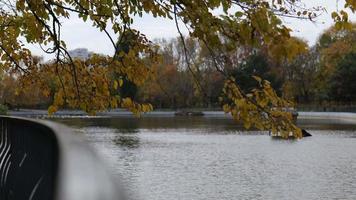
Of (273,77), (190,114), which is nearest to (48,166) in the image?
(273,77)

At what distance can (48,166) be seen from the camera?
366 centimetres

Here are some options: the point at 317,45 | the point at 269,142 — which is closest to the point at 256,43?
the point at 269,142

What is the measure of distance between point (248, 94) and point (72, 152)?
4367mm

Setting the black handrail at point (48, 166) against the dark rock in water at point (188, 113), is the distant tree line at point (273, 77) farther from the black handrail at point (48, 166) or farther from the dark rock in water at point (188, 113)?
the black handrail at point (48, 166)

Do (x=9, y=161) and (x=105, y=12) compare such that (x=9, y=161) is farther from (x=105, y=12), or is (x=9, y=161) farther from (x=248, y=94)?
(x=248, y=94)

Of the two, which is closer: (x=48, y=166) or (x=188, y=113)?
(x=48, y=166)

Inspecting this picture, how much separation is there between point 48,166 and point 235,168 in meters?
23.4

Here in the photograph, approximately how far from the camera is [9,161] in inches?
238

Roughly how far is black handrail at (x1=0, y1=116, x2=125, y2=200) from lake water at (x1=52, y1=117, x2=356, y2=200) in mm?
6670

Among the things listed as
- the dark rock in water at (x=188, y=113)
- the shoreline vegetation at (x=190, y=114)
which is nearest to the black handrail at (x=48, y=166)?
the shoreline vegetation at (x=190, y=114)

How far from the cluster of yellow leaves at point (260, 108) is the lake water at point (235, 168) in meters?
7.16

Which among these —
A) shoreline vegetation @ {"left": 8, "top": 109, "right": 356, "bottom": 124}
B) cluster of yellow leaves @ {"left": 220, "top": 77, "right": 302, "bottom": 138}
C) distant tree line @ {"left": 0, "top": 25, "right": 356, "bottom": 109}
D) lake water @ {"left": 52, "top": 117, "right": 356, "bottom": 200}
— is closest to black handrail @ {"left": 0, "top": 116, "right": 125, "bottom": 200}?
cluster of yellow leaves @ {"left": 220, "top": 77, "right": 302, "bottom": 138}

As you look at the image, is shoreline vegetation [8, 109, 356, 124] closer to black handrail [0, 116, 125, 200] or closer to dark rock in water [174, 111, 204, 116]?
dark rock in water [174, 111, 204, 116]

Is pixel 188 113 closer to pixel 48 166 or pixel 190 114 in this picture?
pixel 190 114
